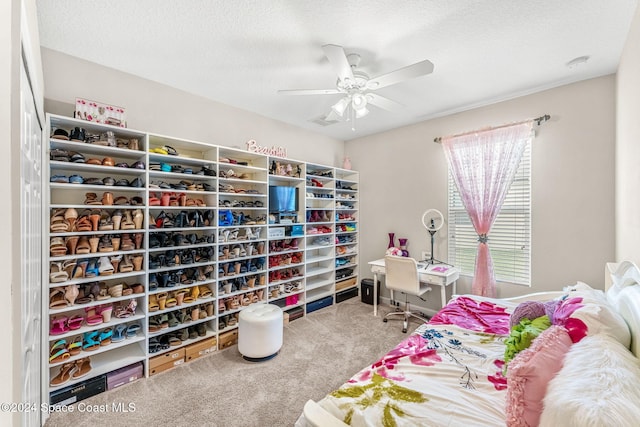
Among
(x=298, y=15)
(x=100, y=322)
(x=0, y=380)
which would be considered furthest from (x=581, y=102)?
(x=100, y=322)

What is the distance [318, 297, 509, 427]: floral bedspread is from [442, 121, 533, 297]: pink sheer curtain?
46.9 inches

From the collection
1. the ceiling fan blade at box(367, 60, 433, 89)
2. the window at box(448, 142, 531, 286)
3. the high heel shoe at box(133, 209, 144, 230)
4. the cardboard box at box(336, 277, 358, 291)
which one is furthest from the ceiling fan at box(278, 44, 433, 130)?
the cardboard box at box(336, 277, 358, 291)

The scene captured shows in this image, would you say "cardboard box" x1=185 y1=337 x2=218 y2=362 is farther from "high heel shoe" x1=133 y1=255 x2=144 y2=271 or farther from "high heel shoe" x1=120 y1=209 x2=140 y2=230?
"high heel shoe" x1=120 y1=209 x2=140 y2=230

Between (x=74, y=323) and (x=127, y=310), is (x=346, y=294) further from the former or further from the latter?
(x=74, y=323)

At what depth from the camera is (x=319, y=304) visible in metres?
3.61

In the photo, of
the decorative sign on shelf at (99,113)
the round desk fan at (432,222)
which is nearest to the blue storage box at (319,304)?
the round desk fan at (432,222)

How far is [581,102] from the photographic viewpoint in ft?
7.80

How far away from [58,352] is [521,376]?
280 cm

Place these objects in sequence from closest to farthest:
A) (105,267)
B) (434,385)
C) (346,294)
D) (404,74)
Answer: (434,385) → (404,74) → (105,267) → (346,294)

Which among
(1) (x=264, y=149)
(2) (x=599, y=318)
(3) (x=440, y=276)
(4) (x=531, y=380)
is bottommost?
(3) (x=440, y=276)

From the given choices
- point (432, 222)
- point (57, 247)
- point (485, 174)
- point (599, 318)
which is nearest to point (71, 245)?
point (57, 247)

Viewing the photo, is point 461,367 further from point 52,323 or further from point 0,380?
point 52,323

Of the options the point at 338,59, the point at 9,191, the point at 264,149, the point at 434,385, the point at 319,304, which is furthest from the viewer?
Result: the point at 319,304

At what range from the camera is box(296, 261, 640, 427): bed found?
2.53 ft
